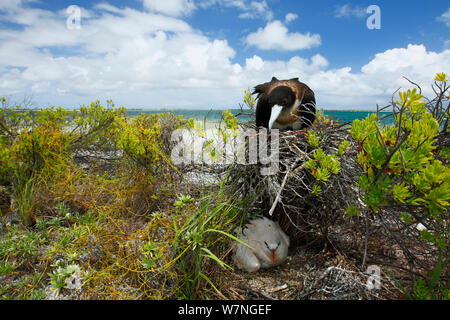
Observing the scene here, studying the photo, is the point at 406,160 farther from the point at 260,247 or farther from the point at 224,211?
the point at 260,247

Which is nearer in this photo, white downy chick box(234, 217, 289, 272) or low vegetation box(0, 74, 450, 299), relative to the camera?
low vegetation box(0, 74, 450, 299)

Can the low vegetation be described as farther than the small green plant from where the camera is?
Yes

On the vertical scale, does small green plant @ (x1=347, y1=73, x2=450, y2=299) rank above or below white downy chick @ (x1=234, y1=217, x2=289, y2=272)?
above

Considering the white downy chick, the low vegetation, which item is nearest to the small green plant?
the low vegetation

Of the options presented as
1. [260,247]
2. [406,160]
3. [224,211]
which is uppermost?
[406,160]

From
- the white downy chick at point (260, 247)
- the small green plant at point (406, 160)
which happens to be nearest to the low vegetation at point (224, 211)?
the small green plant at point (406, 160)

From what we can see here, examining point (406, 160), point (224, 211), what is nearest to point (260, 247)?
point (224, 211)

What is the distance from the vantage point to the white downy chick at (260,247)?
2275 millimetres

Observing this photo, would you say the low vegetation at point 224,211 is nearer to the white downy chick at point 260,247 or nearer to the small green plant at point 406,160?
the small green plant at point 406,160

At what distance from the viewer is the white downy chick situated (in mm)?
2275

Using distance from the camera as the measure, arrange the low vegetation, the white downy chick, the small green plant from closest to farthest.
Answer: the small green plant, the low vegetation, the white downy chick

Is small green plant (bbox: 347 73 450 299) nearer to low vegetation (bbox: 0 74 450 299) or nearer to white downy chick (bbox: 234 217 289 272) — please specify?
low vegetation (bbox: 0 74 450 299)

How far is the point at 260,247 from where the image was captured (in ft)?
7.66

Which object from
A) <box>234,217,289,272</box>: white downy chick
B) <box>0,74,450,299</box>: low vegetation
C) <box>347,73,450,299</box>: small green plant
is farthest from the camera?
<box>234,217,289,272</box>: white downy chick
